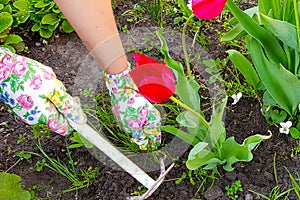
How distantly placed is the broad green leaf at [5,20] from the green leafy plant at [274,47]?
0.80 metres

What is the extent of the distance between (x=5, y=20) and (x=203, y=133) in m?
0.89

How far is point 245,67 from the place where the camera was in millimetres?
1612

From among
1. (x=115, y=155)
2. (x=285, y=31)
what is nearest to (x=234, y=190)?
(x=115, y=155)

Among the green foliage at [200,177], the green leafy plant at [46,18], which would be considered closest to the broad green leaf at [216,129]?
the green foliage at [200,177]

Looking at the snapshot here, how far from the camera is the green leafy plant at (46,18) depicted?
2.00 m

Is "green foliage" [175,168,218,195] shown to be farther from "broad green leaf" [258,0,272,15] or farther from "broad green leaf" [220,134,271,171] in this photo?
"broad green leaf" [258,0,272,15]

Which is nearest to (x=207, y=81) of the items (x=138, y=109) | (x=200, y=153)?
(x=138, y=109)

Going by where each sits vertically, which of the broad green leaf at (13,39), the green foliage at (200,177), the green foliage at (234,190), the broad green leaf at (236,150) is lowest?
the green foliage at (234,190)

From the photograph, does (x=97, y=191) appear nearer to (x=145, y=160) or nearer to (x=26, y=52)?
(x=145, y=160)

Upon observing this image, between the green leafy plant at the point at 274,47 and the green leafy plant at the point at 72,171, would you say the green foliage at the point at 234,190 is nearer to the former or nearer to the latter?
the green leafy plant at the point at 274,47

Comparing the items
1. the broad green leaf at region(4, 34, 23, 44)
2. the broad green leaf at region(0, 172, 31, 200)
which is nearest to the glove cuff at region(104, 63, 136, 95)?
the broad green leaf at region(0, 172, 31, 200)

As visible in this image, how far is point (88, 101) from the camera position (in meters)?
1.78

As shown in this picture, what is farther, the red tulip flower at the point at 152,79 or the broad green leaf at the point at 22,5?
the broad green leaf at the point at 22,5

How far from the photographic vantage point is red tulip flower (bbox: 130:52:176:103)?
106 centimetres
